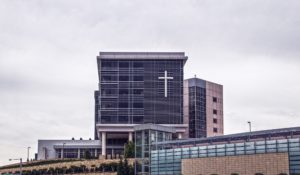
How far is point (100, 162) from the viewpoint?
11138cm

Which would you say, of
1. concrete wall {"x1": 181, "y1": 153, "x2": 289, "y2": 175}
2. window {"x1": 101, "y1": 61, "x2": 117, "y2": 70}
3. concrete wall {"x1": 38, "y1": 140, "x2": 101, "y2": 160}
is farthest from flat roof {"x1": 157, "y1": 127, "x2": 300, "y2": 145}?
concrete wall {"x1": 38, "y1": 140, "x2": 101, "y2": 160}

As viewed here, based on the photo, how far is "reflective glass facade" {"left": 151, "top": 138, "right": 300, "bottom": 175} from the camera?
67.9 m

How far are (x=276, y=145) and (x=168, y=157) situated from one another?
825 inches

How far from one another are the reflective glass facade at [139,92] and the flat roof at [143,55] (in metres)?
0.77

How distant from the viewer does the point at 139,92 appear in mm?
141250

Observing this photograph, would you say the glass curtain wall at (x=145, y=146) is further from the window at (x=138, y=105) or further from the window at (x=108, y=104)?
the window at (x=108, y=104)

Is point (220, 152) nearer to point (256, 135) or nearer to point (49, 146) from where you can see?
point (256, 135)

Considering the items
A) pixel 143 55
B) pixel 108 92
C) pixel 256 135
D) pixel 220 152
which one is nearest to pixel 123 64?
pixel 143 55

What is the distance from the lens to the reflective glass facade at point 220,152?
67875 millimetres

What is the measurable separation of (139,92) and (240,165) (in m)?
70.1

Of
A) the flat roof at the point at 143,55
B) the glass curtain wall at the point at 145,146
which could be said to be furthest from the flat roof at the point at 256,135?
the flat roof at the point at 143,55

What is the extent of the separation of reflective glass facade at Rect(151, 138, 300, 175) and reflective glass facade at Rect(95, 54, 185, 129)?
52.8 m

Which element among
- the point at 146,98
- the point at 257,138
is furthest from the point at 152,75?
the point at 257,138

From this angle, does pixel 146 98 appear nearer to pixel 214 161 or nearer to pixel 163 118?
pixel 163 118
